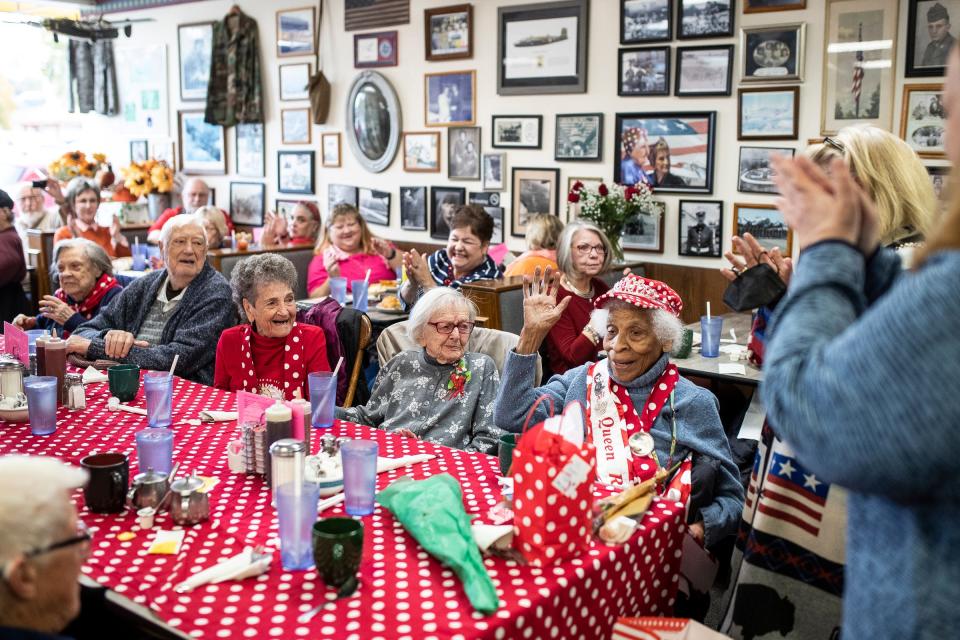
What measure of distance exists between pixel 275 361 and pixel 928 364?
2.70 meters

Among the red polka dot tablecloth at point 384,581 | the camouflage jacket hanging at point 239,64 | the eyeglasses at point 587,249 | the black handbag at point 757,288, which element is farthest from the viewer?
the camouflage jacket hanging at point 239,64

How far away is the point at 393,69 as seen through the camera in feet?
24.7

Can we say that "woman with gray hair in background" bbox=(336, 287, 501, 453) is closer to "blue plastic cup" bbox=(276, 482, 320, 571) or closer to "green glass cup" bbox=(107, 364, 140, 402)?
"green glass cup" bbox=(107, 364, 140, 402)

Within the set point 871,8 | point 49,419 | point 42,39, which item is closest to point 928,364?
point 49,419

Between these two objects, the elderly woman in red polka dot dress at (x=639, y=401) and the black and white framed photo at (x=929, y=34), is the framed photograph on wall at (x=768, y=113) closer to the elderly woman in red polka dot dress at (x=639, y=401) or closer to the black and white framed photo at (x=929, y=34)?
the black and white framed photo at (x=929, y=34)

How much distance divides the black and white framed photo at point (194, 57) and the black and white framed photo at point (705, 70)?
4.93 meters

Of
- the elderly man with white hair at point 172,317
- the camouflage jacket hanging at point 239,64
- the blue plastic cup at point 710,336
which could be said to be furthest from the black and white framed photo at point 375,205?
the blue plastic cup at point 710,336

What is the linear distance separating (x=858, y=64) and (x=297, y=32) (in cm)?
484

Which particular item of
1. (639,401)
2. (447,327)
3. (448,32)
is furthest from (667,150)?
(639,401)

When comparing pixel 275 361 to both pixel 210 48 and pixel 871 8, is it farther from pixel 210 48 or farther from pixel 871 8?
pixel 210 48

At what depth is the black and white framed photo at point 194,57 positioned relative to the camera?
8.90 meters

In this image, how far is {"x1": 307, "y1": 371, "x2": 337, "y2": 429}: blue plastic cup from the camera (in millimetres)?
2592

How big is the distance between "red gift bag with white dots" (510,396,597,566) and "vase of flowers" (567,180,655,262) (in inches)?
172

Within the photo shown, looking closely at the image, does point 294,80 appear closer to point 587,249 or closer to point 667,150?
point 667,150
